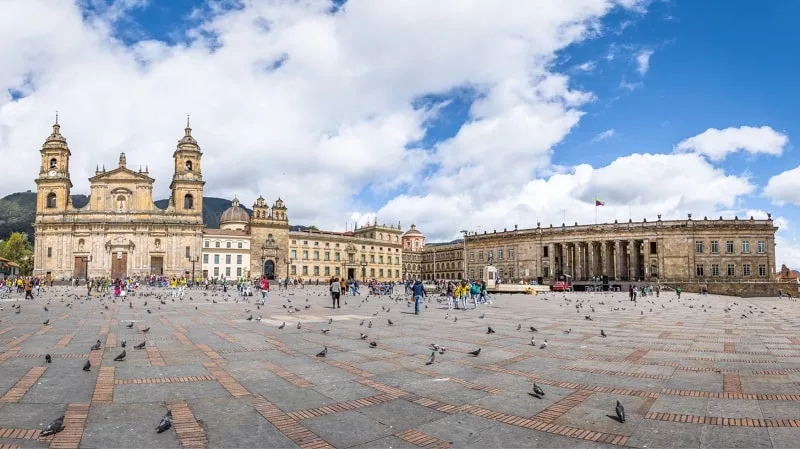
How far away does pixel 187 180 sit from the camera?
74625mm

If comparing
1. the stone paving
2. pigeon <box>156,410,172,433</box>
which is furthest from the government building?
pigeon <box>156,410,172,433</box>

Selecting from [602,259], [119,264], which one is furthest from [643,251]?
[119,264]

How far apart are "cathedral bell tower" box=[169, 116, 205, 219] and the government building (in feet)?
0.51

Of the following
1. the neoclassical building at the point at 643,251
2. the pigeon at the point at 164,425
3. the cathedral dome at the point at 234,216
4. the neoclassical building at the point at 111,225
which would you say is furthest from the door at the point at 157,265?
the pigeon at the point at 164,425

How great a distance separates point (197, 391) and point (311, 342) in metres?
4.85

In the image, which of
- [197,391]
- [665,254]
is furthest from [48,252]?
[665,254]

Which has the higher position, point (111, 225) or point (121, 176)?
point (121, 176)

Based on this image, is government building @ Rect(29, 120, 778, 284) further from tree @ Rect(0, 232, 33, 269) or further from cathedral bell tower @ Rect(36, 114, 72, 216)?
tree @ Rect(0, 232, 33, 269)

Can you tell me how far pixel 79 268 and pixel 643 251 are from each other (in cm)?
8691

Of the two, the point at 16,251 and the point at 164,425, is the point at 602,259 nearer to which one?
the point at 164,425

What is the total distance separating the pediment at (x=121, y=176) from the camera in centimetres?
7181

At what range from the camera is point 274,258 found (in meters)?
85.9

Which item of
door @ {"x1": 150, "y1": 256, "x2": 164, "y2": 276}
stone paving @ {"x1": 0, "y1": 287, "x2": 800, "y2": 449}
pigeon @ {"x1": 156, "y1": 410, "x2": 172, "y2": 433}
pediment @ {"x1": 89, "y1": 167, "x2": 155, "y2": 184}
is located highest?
pediment @ {"x1": 89, "y1": 167, "x2": 155, "y2": 184}

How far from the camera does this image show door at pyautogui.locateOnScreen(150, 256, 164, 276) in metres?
71.9
